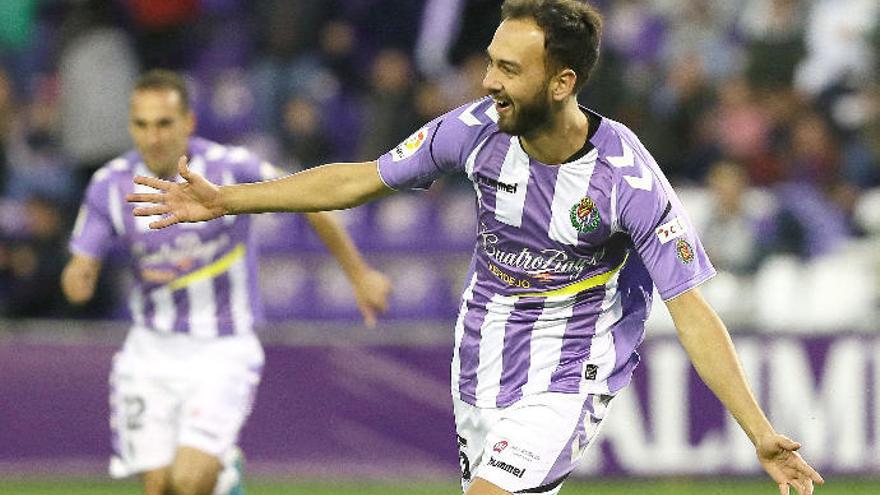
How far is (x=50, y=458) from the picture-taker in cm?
1080

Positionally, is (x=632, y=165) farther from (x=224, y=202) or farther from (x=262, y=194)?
(x=224, y=202)

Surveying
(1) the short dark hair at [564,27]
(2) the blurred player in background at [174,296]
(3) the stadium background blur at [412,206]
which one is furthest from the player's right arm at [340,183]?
(3) the stadium background blur at [412,206]

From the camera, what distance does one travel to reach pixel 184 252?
323 inches

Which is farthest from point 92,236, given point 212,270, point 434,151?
point 434,151

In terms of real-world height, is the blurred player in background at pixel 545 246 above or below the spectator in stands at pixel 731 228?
above

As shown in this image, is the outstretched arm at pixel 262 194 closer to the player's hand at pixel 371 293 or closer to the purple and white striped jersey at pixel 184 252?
the player's hand at pixel 371 293

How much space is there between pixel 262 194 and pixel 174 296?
2.44 m

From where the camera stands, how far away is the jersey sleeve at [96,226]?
8.20m

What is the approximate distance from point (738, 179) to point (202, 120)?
13.2ft

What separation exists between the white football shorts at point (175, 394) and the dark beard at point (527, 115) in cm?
274

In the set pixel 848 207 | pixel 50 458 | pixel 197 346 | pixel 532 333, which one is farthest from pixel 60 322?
pixel 532 333

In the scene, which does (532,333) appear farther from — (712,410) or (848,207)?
(848,207)

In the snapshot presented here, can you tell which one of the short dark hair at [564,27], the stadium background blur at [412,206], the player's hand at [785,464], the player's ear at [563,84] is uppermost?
the short dark hair at [564,27]

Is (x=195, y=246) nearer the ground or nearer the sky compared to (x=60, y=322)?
nearer the sky
